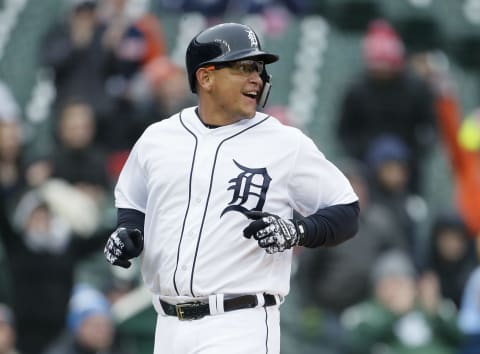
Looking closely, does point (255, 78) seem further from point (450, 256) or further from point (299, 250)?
point (450, 256)

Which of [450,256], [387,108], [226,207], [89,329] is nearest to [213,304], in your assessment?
[226,207]

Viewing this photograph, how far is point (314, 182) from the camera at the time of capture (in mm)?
5281

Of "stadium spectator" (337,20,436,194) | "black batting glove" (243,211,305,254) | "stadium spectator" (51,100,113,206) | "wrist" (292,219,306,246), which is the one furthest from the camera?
"stadium spectator" (337,20,436,194)

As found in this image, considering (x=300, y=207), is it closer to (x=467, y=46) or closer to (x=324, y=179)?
(x=324, y=179)

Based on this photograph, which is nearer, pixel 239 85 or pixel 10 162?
pixel 239 85

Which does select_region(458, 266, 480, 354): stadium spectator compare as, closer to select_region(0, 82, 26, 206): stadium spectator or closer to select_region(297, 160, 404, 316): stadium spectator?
select_region(297, 160, 404, 316): stadium spectator

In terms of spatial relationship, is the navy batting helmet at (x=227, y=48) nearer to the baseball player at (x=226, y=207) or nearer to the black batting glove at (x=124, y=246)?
the baseball player at (x=226, y=207)

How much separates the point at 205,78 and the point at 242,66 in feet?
0.56

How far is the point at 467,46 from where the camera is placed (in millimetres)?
13617

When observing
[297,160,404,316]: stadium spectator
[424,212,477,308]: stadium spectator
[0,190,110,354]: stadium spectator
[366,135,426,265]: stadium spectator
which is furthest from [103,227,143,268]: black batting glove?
[424,212,477,308]: stadium spectator

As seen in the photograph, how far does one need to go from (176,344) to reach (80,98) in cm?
582

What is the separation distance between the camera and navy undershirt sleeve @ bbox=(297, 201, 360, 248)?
5.14 meters

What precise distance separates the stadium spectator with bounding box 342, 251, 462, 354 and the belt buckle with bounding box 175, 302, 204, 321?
3.71 meters

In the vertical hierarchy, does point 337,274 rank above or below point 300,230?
below
